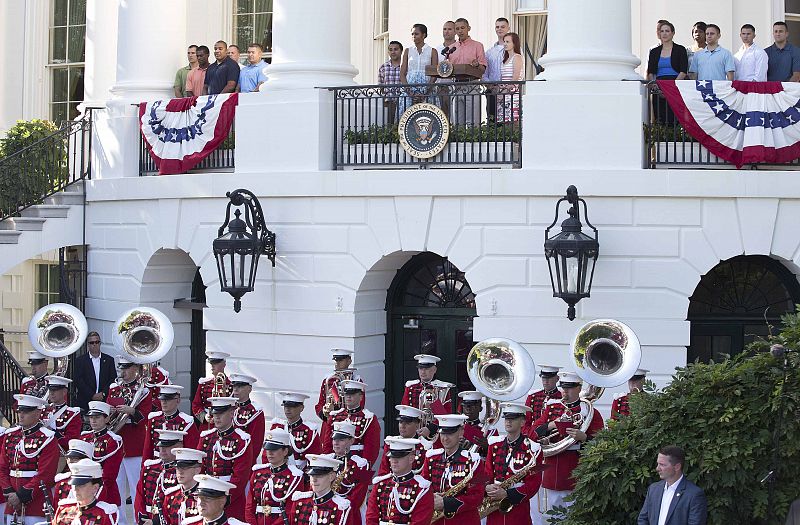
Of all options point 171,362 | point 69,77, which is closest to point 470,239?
point 171,362

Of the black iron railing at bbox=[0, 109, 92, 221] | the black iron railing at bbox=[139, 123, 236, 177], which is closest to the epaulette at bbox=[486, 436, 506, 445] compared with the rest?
the black iron railing at bbox=[139, 123, 236, 177]

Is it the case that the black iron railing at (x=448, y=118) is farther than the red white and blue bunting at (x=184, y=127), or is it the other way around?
the red white and blue bunting at (x=184, y=127)

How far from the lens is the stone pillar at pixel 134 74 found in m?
22.2

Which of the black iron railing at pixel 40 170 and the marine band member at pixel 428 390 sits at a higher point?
the black iron railing at pixel 40 170

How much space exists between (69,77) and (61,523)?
1811 cm

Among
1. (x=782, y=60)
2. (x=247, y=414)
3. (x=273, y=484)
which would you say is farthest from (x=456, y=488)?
(x=782, y=60)

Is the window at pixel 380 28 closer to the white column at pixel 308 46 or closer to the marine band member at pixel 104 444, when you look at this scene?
the white column at pixel 308 46

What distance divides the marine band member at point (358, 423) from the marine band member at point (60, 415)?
9.75ft

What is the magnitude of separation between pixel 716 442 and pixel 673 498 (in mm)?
841

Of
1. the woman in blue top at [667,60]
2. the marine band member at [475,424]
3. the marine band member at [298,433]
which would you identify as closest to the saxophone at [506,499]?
the marine band member at [475,424]

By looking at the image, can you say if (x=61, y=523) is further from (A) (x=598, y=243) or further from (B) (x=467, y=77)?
(B) (x=467, y=77)

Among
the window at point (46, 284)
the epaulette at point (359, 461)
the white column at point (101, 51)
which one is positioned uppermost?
the white column at point (101, 51)

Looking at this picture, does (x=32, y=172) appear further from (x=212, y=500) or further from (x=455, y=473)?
(x=212, y=500)

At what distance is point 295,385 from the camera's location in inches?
765
